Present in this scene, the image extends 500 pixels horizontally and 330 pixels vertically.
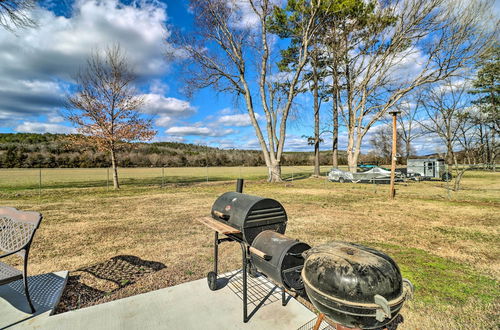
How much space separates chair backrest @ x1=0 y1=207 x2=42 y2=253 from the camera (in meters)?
2.59

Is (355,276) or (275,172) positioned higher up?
(355,276)

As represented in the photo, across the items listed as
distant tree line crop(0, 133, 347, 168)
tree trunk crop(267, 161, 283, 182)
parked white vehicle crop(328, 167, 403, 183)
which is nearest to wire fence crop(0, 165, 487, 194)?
parked white vehicle crop(328, 167, 403, 183)

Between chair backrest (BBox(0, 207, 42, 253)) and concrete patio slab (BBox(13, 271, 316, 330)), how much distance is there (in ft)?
2.79

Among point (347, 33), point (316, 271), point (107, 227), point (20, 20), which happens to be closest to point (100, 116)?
point (20, 20)

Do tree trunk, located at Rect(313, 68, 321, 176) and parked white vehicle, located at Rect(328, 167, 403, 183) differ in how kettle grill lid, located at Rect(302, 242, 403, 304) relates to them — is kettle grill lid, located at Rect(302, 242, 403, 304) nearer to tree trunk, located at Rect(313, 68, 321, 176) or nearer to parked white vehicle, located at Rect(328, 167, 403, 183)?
parked white vehicle, located at Rect(328, 167, 403, 183)

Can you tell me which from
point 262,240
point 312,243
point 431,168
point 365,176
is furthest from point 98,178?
point 431,168

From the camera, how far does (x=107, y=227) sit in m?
6.67

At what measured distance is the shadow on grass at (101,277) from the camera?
3025mm

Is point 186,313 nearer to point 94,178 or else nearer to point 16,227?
point 16,227

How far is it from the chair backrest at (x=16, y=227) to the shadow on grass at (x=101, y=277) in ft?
2.83

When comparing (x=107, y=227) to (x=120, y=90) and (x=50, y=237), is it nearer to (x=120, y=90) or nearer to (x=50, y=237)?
(x=50, y=237)

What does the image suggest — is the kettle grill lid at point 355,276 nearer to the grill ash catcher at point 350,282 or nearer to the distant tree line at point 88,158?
the grill ash catcher at point 350,282

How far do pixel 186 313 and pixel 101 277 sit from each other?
1.85 metres

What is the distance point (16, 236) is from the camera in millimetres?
2814
